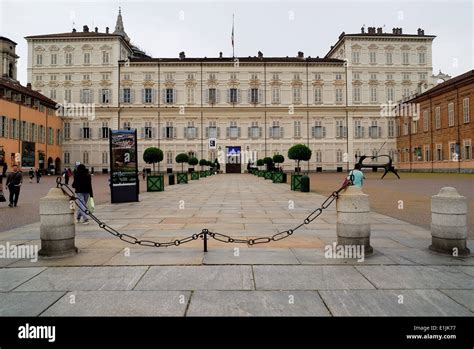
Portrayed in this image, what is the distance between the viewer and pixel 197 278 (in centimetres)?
468

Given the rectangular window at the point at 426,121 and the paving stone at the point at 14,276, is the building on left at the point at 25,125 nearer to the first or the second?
the paving stone at the point at 14,276

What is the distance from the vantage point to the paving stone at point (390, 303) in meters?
3.59

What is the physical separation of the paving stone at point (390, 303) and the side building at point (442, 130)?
41339mm

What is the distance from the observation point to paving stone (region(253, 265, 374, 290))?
4.37 metres

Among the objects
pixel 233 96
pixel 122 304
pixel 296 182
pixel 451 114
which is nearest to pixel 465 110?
pixel 451 114

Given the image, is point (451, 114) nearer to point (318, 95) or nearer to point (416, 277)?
point (318, 95)

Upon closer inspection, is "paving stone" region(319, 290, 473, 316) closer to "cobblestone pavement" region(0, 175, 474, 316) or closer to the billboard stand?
"cobblestone pavement" region(0, 175, 474, 316)

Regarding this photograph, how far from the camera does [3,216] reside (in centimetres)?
1083

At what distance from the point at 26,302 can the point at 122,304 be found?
41.8 inches

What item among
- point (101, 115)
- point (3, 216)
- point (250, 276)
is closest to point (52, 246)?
→ point (250, 276)

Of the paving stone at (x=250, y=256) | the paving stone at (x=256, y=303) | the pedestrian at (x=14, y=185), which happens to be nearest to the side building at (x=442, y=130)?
the paving stone at (x=250, y=256)

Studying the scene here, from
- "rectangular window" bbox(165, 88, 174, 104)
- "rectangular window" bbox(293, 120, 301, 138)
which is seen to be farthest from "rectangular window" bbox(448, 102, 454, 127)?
"rectangular window" bbox(165, 88, 174, 104)

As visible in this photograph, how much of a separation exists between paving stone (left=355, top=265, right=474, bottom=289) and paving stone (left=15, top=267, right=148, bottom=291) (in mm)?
3072

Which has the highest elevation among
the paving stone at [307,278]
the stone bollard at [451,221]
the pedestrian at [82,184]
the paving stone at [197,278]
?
the pedestrian at [82,184]
